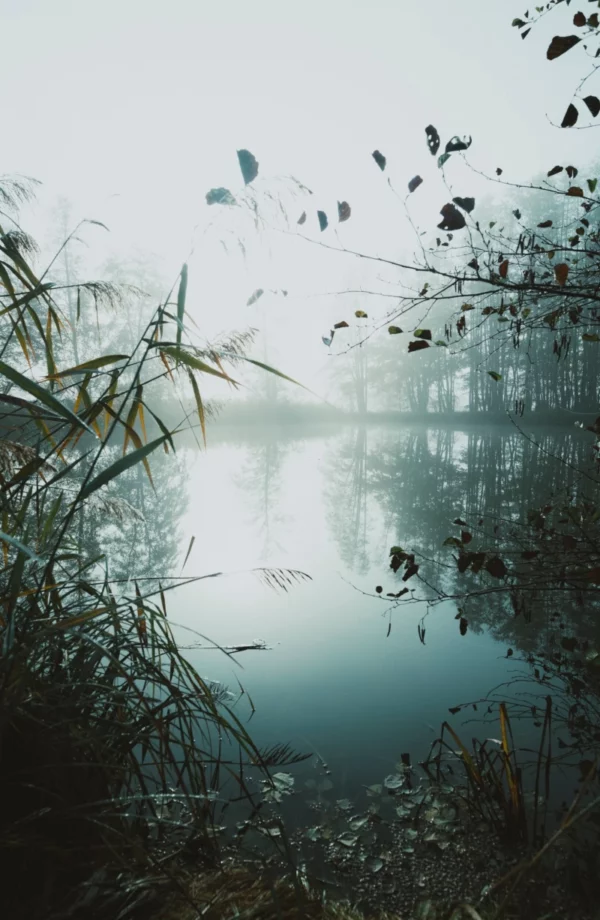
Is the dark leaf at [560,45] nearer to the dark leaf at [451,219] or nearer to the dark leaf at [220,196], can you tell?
the dark leaf at [451,219]

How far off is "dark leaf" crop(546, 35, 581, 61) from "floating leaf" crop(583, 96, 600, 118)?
14 cm

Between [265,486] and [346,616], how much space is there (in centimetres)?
702

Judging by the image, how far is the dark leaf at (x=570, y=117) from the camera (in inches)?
54.7

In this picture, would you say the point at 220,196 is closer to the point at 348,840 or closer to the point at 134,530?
the point at 348,840

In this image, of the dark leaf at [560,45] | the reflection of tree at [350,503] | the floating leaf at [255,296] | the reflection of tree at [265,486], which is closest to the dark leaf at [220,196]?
the floating leaf at [255,296]

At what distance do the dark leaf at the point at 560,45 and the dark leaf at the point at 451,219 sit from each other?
1.27 ft

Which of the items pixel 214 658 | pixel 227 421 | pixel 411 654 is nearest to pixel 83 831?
pixel 214 658

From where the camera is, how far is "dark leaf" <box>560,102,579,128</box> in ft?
4.56

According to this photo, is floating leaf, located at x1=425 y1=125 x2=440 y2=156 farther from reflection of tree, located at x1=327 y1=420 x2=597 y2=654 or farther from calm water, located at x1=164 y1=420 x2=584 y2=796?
calm water, located at x1=164 y1=420 x2=584 y2=796

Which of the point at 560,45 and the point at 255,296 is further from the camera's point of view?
the point at 255,296

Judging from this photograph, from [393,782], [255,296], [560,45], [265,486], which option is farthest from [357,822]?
[265,486]

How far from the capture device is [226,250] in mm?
1752

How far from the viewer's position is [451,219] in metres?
1.58

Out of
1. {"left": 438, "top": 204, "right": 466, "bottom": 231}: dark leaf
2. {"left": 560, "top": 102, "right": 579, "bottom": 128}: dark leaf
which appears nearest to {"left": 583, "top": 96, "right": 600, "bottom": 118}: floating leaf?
{"left": 560, "top": 102, "right": 579, "bottom": 128}: dark leaf
